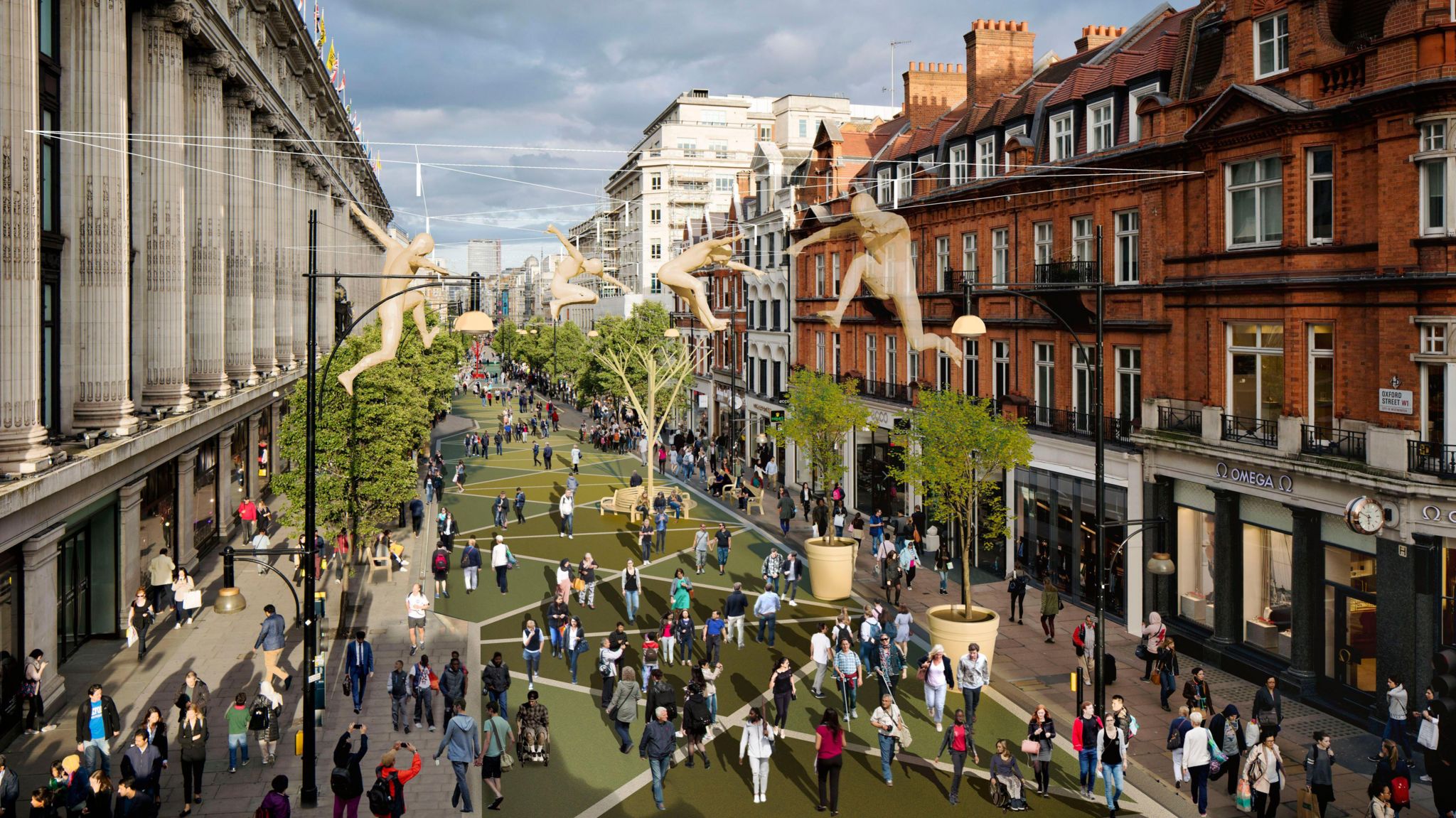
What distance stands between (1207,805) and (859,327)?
1233 inches

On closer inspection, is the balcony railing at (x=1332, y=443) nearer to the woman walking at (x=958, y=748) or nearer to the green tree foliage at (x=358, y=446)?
the woman walking at (x=958, y=748)

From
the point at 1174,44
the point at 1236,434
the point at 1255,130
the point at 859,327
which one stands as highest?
the point at 1174,44

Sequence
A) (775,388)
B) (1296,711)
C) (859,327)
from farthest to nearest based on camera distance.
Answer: (775,388) < (859,327) < (1296,711)

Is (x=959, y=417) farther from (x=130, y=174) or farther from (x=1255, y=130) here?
(x=130, y=174)

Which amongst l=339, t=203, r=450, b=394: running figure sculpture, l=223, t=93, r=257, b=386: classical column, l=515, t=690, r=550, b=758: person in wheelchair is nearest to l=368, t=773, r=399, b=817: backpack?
l=515, t=690, r=550, b=758: person in wheelchair

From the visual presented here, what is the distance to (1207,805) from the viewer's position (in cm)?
1706

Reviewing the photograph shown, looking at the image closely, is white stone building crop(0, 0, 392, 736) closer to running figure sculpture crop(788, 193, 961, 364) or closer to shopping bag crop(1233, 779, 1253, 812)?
running figure sculpture crop(788, 193, 961, 364)

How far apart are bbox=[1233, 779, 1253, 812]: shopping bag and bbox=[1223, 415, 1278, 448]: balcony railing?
1002cm

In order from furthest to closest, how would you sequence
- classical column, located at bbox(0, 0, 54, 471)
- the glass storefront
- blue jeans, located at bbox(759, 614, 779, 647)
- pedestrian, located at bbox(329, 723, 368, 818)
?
the glass storefront, blue jeans, located at bbox(759, 614, 779, 647), classical column, located at bbox(0, 0, 54, 471), pedestrian, located at bbox(329, 723, 368, 818)

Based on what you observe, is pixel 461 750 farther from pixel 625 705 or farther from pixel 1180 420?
pixel 1180 420

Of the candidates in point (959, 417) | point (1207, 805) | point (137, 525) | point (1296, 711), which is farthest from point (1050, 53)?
point (137, 525)

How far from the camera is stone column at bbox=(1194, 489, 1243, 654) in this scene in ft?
82.3

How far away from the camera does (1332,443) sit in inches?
877

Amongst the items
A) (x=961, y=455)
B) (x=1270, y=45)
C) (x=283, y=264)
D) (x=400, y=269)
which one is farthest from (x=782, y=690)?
(x=283, y=264)
